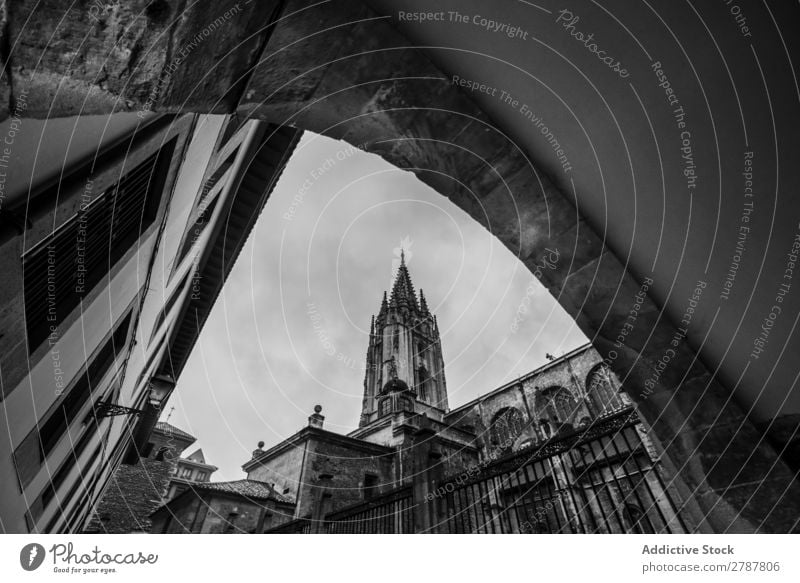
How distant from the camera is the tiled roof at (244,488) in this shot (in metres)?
16.8

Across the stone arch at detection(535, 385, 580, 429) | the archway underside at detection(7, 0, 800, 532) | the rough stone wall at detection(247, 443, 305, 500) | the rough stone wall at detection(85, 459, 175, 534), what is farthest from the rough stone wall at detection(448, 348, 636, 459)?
the archway underside at detection(7, 0, 800, 532)

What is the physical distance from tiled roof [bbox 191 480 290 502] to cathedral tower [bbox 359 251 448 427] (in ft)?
30.8

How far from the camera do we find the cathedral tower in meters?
27.1

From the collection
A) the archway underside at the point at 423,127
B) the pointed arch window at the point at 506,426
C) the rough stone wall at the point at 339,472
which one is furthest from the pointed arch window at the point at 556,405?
the archway underside at the point at 423,127

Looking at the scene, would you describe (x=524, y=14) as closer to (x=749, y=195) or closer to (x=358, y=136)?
(x=358, y=136)

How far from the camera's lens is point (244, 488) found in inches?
699

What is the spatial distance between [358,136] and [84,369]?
3856 mm

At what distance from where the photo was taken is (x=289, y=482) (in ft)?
61.4

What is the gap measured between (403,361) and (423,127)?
30.7 metres

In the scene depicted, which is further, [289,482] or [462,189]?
[289,482]

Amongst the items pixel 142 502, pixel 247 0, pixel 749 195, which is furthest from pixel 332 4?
pixel 142 502

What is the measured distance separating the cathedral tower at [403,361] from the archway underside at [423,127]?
76.8 feet

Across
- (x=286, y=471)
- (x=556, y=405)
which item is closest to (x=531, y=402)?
(x=556, y=405)

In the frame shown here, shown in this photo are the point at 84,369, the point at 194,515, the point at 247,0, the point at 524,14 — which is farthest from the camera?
the point at 194,515
